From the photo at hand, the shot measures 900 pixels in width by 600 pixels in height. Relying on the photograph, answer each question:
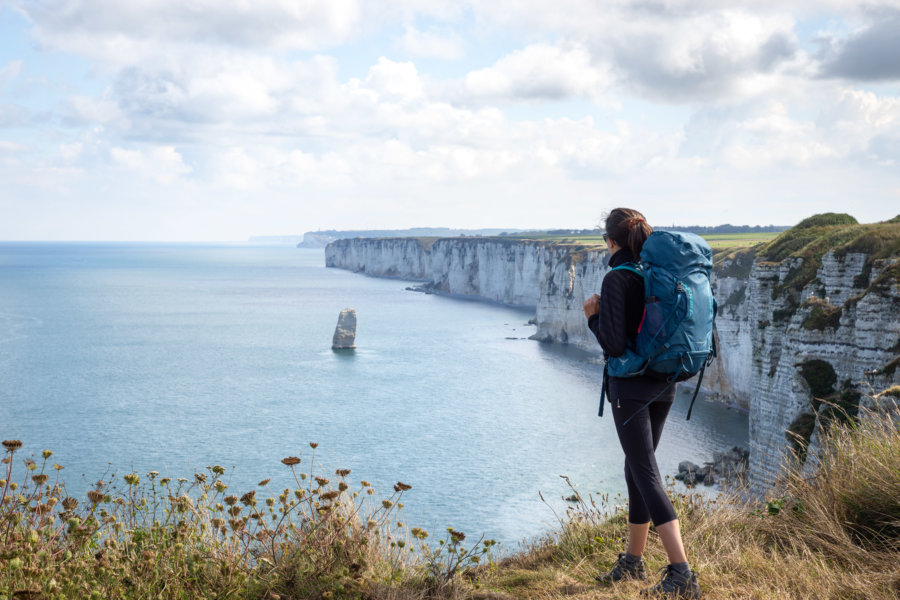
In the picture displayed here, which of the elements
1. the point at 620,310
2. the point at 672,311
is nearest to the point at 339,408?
the point at 620,310

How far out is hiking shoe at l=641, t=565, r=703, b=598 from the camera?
4.20 metres

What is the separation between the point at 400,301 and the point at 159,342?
170ft

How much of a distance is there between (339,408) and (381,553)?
125 ft

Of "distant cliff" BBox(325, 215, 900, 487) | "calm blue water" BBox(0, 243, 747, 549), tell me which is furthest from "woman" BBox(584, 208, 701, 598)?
"calm blue water" BBox(0, 243, 747, 549)

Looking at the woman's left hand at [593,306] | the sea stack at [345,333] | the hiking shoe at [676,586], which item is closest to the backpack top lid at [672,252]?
the woman's left hand at [593,306]

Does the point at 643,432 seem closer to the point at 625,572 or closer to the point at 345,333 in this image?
the point at 625,572

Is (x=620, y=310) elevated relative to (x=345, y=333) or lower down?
elevated

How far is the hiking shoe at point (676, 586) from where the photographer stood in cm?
420

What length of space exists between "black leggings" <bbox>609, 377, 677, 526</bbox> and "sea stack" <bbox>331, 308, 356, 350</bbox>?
6150cm

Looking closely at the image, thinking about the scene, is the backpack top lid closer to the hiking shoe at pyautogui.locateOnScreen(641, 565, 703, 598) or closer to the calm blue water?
the hiking shoe at pyautogui.locateOnScreen(641, 565, 703, 598)

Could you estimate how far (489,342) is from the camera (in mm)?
72875

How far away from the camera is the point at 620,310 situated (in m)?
4.32

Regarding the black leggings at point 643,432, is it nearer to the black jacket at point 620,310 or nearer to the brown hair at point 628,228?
the black jacket at point 620,310

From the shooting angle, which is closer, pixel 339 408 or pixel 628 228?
pixel 628 228
